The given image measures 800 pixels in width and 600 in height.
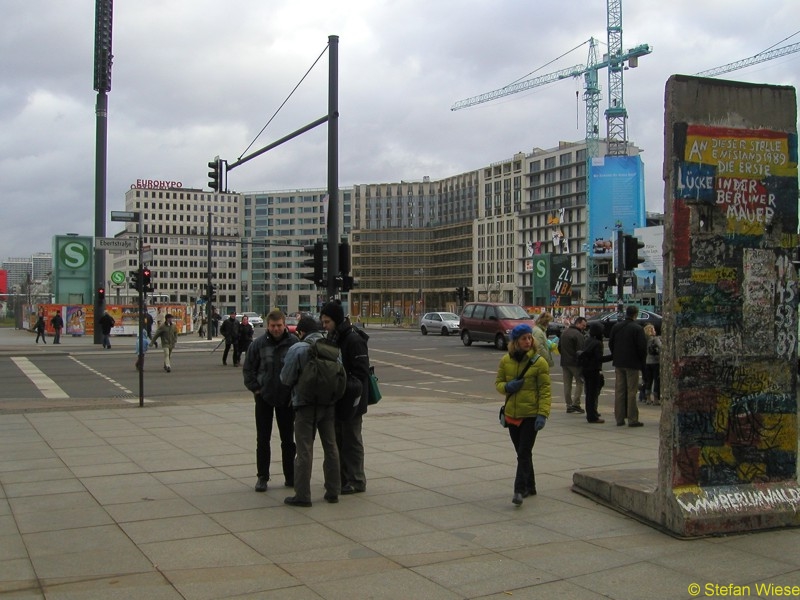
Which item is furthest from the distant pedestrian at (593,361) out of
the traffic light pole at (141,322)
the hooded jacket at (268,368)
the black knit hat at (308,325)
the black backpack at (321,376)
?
the traffic light pole at (141,322)

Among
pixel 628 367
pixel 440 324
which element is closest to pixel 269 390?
pixel 628 367

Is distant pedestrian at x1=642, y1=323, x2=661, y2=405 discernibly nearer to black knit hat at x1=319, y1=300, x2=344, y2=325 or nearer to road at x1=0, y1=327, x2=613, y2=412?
road at x1=0, y1=327, x2=613, y2=412

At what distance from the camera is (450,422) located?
12656mm

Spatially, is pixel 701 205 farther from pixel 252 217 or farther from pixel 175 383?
pixel 252 217

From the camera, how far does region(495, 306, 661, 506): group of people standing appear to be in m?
7.20

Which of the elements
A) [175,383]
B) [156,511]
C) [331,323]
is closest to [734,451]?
[331,323]

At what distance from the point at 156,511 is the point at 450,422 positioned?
6.51 m

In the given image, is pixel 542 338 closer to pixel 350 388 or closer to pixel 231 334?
pixel 350 388

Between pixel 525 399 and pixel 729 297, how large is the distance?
6.31 ft

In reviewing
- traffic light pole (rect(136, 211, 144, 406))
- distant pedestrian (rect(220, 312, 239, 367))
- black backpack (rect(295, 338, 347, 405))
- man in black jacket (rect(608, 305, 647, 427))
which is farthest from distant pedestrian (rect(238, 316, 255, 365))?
black backpack (rect(295, 338, 347, 405))

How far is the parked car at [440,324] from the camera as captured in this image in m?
48.3

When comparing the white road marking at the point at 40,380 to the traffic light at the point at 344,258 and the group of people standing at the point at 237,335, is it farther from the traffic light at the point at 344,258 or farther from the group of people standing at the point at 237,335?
the traffic light at the point at 344,258

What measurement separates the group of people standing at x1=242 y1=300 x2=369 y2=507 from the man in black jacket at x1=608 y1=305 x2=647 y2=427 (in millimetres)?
5788

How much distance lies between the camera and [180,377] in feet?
72.4
